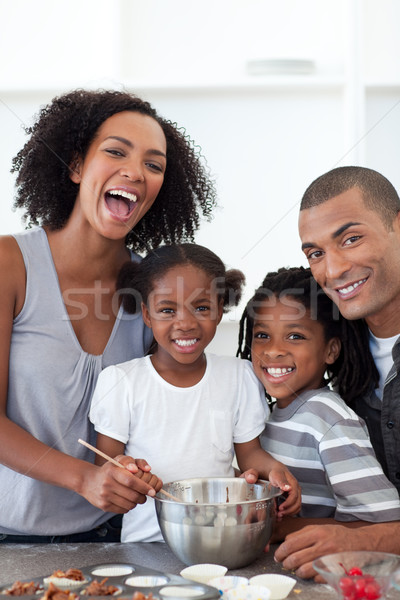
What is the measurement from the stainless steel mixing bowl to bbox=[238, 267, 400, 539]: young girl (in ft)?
0.86

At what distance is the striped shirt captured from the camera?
143 centimetres

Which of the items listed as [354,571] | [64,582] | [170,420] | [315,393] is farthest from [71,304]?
[354,571]

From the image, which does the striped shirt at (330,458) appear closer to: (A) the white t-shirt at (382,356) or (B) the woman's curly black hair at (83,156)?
(A) the white t-shirt at (382,356)

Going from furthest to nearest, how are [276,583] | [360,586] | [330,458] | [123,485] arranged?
[330,458] < [123,485] < [276,583] < [360,586]

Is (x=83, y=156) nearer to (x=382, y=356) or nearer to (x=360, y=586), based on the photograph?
(x=382, y=356)

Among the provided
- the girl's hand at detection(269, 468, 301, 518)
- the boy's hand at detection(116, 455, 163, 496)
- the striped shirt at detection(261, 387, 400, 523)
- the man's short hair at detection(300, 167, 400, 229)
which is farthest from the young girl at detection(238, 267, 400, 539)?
the boy's hand at detection(116, 455, 163, 496)

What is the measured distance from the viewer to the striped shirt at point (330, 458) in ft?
4.69

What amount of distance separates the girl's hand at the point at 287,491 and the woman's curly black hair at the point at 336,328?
0.34 meters

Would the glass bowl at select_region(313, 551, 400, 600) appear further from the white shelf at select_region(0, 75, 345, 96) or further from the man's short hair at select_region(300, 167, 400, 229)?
the white shelf at select_region(0, 75, 345, 96)

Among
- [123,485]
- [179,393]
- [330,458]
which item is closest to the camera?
[123,485]

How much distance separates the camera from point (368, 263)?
1595 millimetres

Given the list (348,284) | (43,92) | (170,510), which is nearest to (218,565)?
(170,510)

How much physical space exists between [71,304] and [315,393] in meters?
0.59

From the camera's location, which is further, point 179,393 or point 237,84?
point 237,84
